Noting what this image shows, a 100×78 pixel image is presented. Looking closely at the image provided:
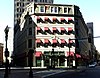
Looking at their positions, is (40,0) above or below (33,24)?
above

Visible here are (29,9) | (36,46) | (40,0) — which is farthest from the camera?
(40,0)

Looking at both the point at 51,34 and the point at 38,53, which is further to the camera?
the point at 51,34

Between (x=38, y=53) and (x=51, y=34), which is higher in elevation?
(x=51, y=34)

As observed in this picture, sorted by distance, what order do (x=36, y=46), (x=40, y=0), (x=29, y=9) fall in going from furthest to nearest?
(x=40, y=0), (x=29, y=9), (x=36, y=46)

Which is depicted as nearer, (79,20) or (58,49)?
(58,49)

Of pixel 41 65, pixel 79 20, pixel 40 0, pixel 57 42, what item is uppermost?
pixel 40 0

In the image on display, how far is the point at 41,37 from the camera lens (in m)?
96.3

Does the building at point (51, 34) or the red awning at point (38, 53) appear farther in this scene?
the building at point (51, 34)

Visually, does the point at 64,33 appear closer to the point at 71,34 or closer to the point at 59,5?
the point at 71,34

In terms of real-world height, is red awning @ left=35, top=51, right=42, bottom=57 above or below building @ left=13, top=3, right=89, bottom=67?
below

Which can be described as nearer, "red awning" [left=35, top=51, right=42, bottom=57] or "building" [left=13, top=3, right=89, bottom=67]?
"red awning" [left=35, top=51, right=42, bottom=57]

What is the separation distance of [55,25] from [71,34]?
5554mm

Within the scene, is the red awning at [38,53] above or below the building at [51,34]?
below

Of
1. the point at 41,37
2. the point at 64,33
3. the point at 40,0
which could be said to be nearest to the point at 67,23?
the point at 64,33
